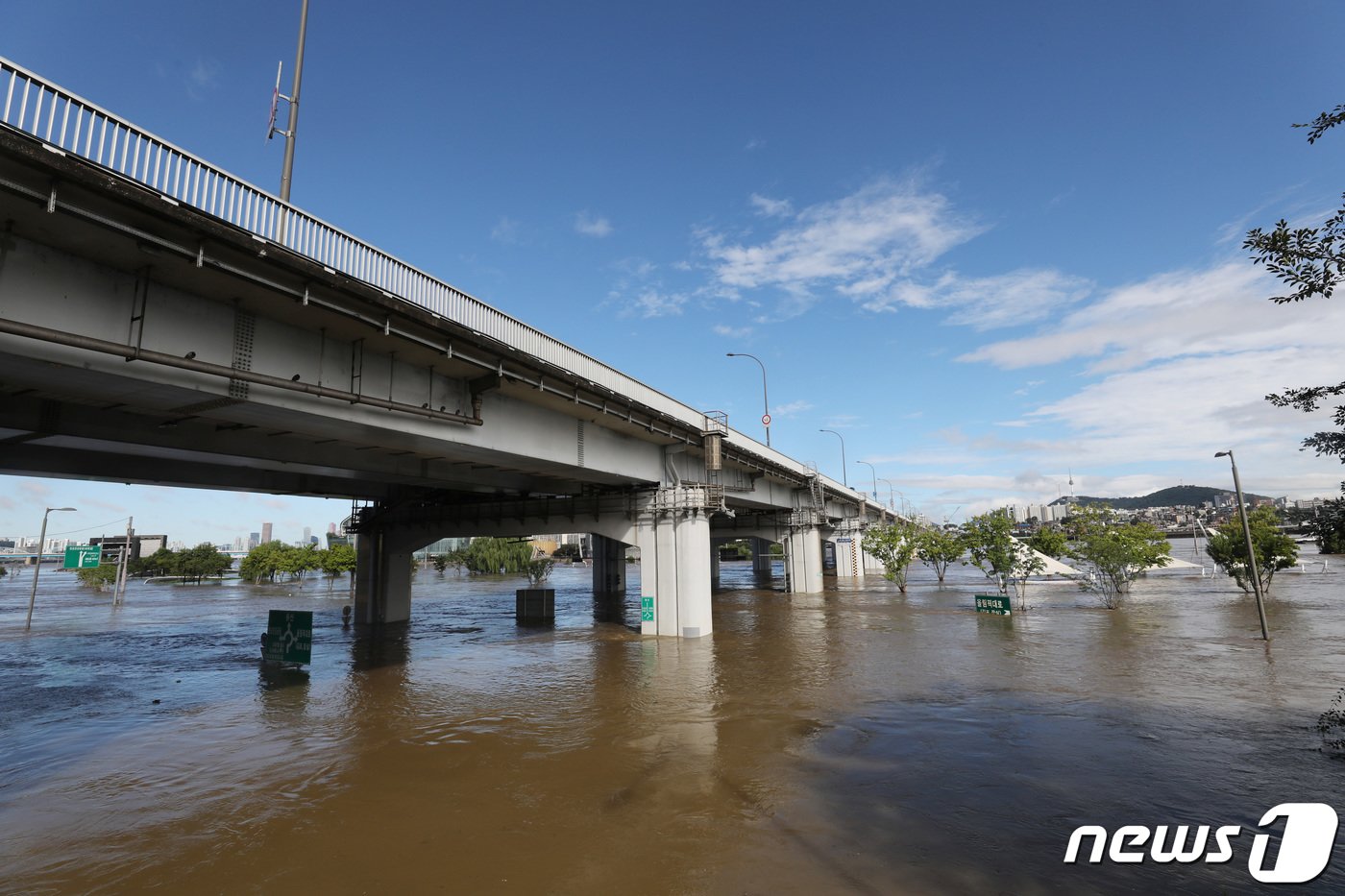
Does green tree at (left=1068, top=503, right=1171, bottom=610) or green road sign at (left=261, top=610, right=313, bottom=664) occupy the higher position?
green tree at (left=1068, top=503, right=1171, bottom=610)

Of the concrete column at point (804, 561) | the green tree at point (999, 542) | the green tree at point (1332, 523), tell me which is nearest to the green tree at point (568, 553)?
the concrete column at point (804, 561)

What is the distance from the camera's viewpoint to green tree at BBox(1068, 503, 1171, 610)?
3819 centimetres

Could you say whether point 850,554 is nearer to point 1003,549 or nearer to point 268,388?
point 1003,549

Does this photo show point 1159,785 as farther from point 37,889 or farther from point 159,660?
point 159,660

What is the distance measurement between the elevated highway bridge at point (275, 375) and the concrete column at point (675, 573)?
9cm

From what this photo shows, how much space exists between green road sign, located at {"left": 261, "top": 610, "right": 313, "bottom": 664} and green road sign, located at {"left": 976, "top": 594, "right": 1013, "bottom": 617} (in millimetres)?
31761

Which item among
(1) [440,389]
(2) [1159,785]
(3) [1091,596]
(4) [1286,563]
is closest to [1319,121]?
(2) [1159,785]

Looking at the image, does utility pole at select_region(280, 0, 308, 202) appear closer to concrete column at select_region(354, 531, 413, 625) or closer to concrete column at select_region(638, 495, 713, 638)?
concrete column at select_region(638, 495, 713, 638)

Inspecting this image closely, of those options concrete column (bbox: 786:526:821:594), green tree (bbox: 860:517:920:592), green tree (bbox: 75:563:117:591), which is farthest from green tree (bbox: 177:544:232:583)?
green tree (bbox: 860:517:920:592)

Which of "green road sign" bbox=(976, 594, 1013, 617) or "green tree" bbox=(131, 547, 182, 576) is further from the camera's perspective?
"green tree" bbox=(131, 547, 182, 576)

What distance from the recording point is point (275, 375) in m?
12.7

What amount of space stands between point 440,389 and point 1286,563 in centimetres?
5159

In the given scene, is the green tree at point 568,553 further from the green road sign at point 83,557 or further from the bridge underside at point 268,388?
the bridge underside at point 268,388

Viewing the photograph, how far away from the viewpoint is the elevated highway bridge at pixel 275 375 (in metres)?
9.35
